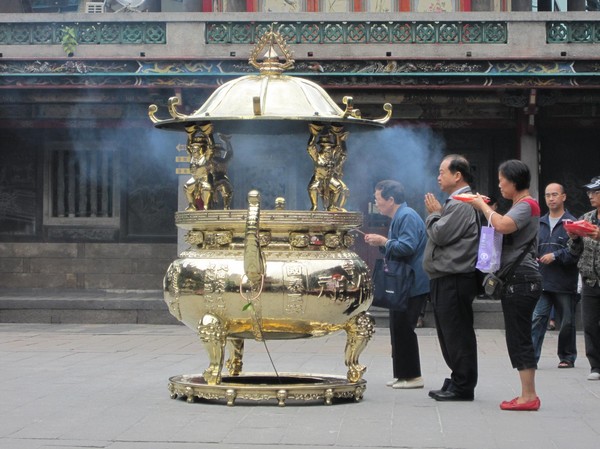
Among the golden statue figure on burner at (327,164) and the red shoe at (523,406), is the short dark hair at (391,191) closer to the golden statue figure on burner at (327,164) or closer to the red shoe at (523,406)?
the golden statue figure on burner at (327,164)

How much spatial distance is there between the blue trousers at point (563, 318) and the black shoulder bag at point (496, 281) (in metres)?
3.12

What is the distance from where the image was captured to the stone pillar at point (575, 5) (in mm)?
20344

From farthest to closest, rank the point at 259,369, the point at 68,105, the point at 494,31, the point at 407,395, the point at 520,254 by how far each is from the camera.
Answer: the point at 68,105 → the point at 494,31 → the point at 259,369 → the point at 407,395 → the point at 520,254

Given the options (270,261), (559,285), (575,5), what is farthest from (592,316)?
(575,5)

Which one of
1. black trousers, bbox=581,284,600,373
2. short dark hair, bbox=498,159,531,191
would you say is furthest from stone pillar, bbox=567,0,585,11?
short dark hair, bbox=498,159,531,191

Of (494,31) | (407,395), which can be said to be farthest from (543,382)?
(494,31)

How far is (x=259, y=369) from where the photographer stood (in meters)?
10.9

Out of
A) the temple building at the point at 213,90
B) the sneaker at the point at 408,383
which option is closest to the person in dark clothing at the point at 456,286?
the sneaker at the point at 408,383

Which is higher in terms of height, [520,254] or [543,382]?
[520,254]

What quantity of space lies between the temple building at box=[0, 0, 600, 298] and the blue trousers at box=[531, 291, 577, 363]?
453 cm

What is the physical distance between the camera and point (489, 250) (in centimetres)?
832

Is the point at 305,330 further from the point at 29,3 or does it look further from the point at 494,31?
the point at 29,3

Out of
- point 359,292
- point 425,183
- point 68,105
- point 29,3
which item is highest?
point 29,3

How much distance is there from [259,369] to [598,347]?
9.23 ft
